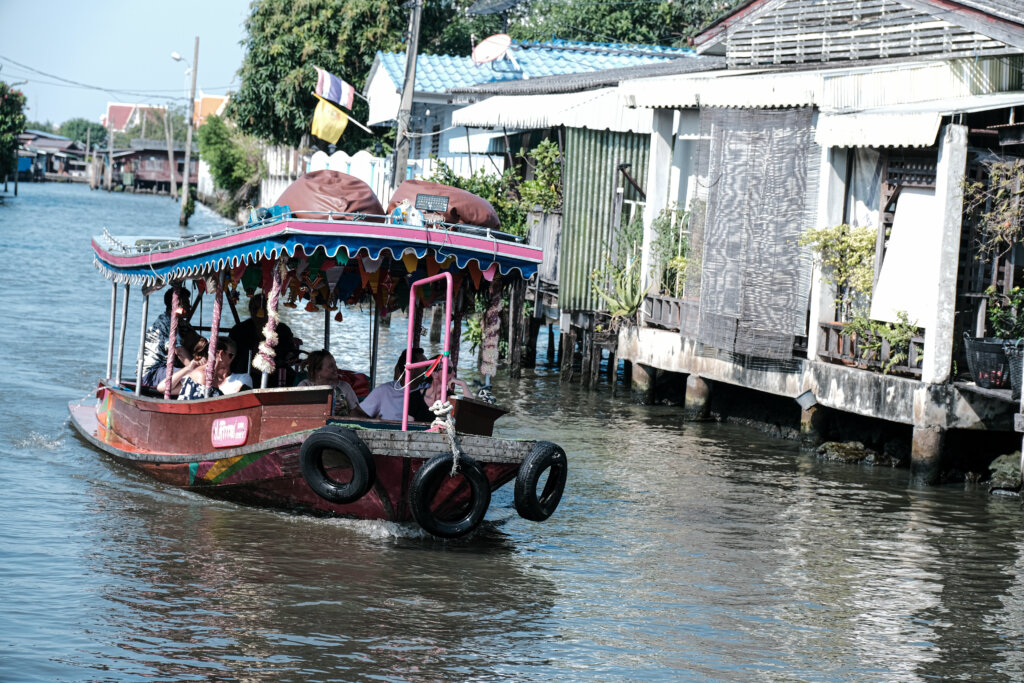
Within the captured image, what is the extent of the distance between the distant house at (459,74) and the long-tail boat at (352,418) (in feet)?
53.8

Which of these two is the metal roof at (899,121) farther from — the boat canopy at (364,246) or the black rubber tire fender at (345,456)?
the black rubber tire fender at (345,456)

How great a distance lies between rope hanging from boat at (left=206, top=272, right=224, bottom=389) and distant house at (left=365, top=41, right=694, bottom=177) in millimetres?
16643

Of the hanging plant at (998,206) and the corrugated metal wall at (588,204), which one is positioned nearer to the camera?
the hanging plant at (998,206)

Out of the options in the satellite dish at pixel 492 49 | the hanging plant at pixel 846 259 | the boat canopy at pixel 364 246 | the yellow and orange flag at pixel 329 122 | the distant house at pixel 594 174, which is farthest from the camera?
the satellite dish at pixel 492 49

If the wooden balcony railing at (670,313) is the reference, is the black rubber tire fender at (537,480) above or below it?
below

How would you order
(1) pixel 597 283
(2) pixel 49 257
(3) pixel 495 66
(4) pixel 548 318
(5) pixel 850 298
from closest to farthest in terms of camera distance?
(5) pixel 850 298
(1) pixel 597 283
(4) pixel 548 318
(3) pixel 495 66
(2) pixel 49 257

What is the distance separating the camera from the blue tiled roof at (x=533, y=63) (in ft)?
99.7

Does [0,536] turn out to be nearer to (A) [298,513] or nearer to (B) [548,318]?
(A) [298,513]

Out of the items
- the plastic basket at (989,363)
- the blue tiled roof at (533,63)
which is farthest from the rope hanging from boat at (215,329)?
the blue tiled roof at (533,63)

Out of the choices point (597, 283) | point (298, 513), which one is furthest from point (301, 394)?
point (597, 283)

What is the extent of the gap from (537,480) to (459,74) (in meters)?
23.6

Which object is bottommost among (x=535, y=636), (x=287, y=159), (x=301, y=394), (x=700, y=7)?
(x=535, y=636)

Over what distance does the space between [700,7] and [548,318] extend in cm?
2058

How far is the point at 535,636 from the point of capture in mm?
8656
